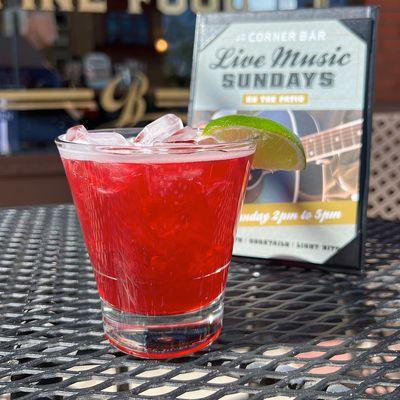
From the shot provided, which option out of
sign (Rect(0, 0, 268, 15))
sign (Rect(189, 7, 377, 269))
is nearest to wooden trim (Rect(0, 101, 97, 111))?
sign (Rect(0, 0, 268, 15))

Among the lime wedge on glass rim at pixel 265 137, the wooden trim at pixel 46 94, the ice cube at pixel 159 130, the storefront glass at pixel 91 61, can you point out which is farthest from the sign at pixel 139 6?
the ice cube at pixel 159 130

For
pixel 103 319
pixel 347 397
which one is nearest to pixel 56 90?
pixel 103 319

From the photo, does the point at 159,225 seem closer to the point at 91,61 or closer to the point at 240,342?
the point at 240,342

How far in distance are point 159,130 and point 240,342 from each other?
10.0 inches

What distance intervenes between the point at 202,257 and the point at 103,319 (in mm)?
143

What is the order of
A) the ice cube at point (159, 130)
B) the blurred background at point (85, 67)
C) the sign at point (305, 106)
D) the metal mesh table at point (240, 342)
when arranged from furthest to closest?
the blurred background at point (85, 67) < the sign at point (305, 106) < the ice cube at point (159, 130) < the metal mesh table at point (240, 342)

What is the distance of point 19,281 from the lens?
2.69 feet

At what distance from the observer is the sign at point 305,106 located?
2.76 ft

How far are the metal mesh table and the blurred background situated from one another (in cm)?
286

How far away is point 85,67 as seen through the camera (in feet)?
12.5

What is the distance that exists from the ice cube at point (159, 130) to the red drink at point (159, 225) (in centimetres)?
6

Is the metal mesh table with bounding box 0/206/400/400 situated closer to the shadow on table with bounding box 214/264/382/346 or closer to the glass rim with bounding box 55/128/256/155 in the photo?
the shadow on table with bounding box 214/264/382/346

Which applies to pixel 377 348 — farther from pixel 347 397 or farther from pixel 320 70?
pixel 320 70

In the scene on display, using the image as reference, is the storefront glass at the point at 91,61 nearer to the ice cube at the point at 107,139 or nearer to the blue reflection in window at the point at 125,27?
the blue reflection in window at the point at 125,27
